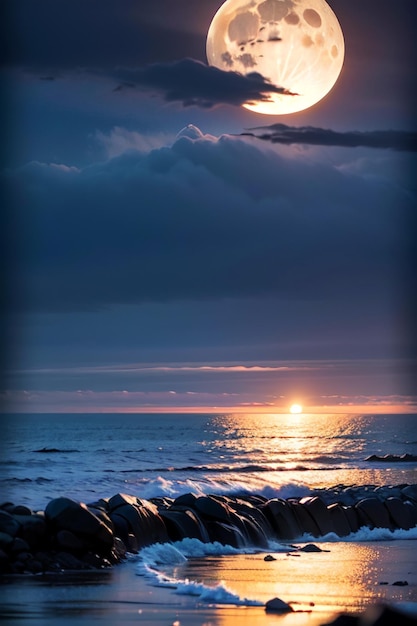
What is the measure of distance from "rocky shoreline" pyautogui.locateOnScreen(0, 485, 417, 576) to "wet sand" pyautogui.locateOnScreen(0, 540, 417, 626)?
677 millimetres

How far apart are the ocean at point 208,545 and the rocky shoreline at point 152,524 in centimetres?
43

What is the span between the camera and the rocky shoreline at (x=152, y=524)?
13484 millimetres

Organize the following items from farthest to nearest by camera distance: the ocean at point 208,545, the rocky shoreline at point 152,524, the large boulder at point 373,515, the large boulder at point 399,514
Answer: the large boulder at point 399,514, the large boulder at point 373,515, the rocky shoreline at point 152,524, the ocean at point 208,545

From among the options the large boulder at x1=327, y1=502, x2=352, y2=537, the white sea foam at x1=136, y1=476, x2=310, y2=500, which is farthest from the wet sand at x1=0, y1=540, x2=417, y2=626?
the white sea foam at x1=136, y1=476, x2=310, y2=500

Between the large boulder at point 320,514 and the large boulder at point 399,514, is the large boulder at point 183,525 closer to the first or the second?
the large boulder at point 320,514

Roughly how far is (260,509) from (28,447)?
40.7 m

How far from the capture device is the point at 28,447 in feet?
192

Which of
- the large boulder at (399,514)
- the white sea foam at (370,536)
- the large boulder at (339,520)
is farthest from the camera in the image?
the large boulder at (399,514)

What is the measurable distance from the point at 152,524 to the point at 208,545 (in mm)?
1040

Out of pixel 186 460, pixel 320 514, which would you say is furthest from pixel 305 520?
pixel 186 460

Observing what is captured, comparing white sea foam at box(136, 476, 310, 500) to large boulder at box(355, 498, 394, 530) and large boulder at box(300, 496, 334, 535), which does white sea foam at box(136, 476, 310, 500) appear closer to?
large boulder at box(300, 496, 334, 535)

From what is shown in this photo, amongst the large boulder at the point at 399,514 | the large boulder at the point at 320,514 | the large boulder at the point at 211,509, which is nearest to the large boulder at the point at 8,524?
the large boulder at the point at 211,509

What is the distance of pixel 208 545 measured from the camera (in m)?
16.3

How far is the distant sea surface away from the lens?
26.9m
